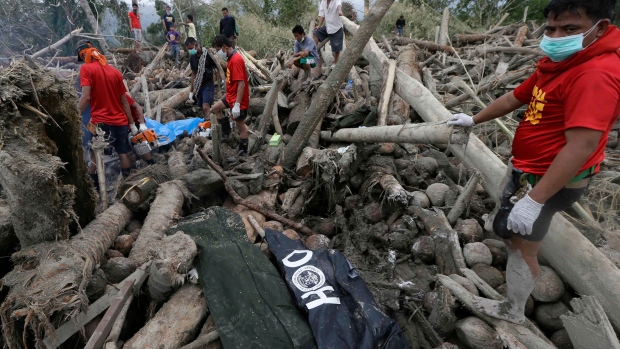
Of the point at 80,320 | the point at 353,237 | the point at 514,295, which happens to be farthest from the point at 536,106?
the point at 80,320

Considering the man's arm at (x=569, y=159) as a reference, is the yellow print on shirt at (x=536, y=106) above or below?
above

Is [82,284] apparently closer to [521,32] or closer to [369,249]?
[369,249]

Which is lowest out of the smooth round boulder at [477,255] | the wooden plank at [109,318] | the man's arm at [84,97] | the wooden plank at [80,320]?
the wooden plank at [80,320]

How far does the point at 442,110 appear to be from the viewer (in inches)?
169

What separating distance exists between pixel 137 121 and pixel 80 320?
389 centimetres

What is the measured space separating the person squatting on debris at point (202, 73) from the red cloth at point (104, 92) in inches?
76.6

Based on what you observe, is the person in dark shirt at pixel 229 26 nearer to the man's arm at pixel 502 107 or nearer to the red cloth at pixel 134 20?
the red cloth at pixel 134 20

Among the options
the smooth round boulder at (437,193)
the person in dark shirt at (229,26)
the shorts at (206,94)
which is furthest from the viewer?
the person in dark shirt at (229,26)

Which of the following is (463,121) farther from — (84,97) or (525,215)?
(84,97)

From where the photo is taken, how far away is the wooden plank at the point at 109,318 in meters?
2.29

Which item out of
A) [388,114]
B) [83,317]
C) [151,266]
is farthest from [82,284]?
[388,114]

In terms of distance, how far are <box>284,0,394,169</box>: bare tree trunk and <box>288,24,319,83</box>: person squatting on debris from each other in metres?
2.24

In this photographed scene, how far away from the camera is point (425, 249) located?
3.22 metres

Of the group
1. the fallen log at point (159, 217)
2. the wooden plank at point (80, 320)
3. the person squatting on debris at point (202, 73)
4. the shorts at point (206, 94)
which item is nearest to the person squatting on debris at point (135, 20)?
the person squatting on debris at point (202, 73)
